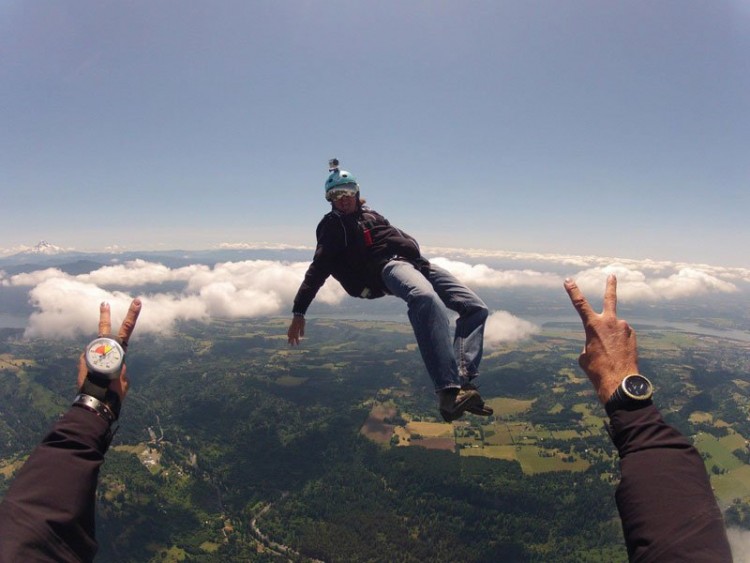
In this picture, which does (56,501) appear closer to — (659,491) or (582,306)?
(659,491)

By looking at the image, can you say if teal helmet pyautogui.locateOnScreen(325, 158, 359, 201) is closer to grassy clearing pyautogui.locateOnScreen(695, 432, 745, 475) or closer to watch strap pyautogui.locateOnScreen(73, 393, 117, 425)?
watch strap pyautogui.locateOnScreen(73, 393, 117, 425)

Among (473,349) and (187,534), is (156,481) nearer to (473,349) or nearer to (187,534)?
(187,534)

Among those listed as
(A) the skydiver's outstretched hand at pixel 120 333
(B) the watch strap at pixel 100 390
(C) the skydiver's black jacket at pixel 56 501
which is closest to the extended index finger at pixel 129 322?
(A) the skydiver's outstretched hand at pixel 120 333

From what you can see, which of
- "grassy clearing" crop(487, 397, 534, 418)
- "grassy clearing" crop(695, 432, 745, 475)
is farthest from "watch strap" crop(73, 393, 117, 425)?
"grassy clearing" crop(487, 397, 534, 418)

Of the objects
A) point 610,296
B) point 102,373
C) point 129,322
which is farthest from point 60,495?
point 610,296

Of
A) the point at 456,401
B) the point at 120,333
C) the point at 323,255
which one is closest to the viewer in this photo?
the point at 120,333

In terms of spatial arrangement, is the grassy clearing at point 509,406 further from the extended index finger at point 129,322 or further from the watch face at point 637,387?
the extended index finger at point 129,322
